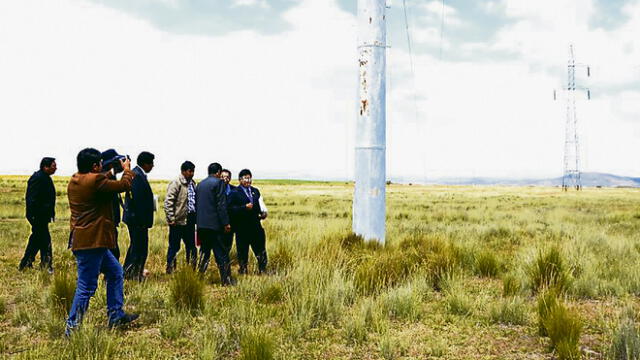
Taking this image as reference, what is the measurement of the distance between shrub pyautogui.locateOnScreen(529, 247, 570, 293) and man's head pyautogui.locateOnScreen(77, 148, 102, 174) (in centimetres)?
698

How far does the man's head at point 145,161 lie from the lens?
8719mm

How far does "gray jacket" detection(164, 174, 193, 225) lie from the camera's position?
952cm

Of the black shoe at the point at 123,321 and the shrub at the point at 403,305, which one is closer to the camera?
the black shoe at the point at 123,321

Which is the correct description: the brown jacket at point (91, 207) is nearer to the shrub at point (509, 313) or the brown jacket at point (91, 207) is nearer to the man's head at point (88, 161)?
the man's head at point (88, 161)

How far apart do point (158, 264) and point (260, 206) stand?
2869 millimetres

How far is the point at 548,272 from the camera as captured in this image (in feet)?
28.9

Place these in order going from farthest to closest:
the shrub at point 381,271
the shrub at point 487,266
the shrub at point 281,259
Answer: the shrub at point 281,259, the shrub at point 487,266, the shrub at point 381,271

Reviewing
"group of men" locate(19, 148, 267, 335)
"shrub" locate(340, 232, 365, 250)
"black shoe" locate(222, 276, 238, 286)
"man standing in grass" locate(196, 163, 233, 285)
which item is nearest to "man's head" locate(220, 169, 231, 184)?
"group of men" locate(19, 148, 267, 335)

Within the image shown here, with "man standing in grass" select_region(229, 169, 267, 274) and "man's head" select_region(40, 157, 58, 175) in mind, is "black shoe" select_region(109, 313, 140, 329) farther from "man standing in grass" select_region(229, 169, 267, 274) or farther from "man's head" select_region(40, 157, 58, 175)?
"man's head" select_region(40, 157, 58, 175)

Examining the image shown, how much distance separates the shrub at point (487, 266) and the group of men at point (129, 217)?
428 centimetres

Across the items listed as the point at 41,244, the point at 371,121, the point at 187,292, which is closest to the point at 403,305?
the point at 187,292

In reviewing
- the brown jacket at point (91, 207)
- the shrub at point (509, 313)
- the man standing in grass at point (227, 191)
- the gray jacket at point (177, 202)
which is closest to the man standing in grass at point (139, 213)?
the gray jacket at point (177, 202)

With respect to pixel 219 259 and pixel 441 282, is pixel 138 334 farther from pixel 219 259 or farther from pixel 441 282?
pixel 441 282

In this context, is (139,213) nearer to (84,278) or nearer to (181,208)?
(181,208)
